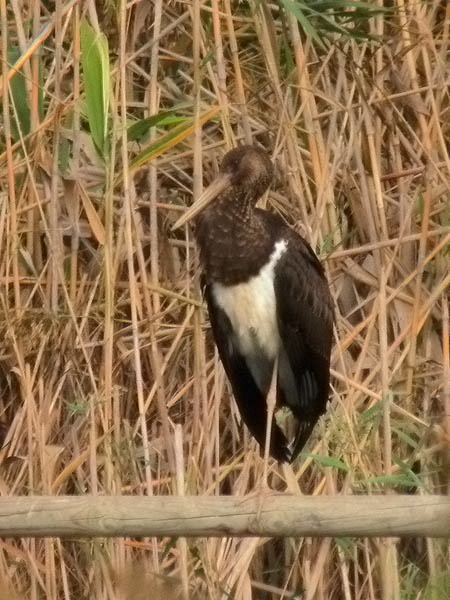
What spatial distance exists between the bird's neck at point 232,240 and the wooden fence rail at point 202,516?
89 cm

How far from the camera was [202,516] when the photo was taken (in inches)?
59.8

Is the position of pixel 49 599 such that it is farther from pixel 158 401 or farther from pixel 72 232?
pixel 72 232

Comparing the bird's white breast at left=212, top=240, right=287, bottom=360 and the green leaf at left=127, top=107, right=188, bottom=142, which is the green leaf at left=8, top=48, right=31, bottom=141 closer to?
the green leaf at left=127, top=107, right=188, bottom=142

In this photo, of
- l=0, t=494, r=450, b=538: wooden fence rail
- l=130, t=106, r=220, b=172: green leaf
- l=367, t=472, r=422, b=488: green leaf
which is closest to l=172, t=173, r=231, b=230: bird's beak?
l=130, t=106, r=220, b=172: green leaf

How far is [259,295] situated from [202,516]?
0.93 metres

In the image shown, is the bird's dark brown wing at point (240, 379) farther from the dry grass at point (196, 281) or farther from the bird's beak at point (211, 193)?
the bird's beak at point (211, 193)

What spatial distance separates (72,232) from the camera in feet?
8.89

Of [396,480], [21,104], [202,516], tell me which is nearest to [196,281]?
[21,104]

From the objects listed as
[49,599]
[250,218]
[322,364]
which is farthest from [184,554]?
[250,218]

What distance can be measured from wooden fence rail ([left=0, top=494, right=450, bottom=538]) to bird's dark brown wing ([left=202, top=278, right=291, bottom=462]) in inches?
36.2

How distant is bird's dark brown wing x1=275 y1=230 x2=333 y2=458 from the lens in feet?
7.79

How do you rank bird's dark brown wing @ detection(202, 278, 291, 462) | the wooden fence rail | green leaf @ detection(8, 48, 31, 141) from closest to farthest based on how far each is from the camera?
the wooden fence rail, bird's dark brown wing @ detection(202, 278, 291, 462), green leaf @ detection(8, 48, 31, 141)

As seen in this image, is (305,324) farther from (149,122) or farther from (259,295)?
(149,122)

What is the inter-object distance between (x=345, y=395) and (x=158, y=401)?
17.7 inches
